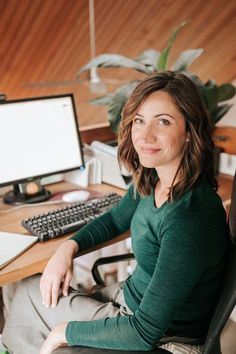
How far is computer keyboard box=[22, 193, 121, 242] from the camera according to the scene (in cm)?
155

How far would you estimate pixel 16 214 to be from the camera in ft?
5.89

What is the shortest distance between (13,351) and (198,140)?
0.92m

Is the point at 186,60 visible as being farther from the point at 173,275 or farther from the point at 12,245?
the point at 173,275

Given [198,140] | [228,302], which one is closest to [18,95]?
[198,140]

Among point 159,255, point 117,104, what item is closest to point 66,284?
point 159,255

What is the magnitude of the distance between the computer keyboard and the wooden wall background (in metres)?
1.49

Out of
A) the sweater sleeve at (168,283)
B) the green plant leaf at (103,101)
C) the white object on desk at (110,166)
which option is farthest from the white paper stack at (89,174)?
the sweater sleeve at (168,283)

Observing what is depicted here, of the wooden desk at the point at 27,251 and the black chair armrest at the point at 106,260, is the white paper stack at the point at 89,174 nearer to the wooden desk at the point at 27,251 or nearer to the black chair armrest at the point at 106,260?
the wooden desk at the point at 27,251

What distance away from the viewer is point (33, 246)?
150 centimetres

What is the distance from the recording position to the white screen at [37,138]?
1.83 metres

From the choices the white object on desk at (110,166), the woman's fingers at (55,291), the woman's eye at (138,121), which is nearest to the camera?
the woman's eye at (138,121)

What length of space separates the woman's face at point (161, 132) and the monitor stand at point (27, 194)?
840 mm

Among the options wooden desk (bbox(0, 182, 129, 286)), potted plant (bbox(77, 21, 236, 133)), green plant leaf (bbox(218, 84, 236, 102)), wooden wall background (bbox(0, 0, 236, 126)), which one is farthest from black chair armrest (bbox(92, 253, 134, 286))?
wooden wall background (bbox(0, 0, 236, 126))

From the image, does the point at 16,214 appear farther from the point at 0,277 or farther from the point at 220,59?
the point at 220,59
